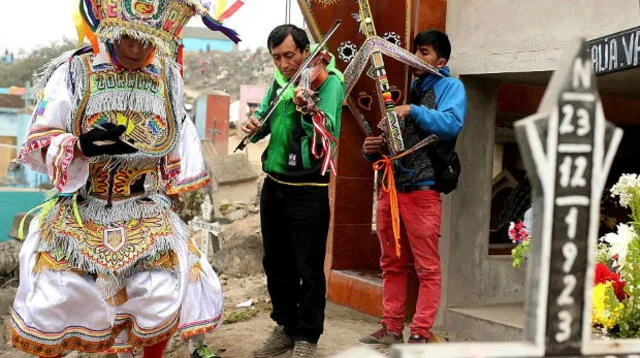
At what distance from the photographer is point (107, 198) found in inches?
168

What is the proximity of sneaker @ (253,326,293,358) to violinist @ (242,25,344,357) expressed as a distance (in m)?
0.24

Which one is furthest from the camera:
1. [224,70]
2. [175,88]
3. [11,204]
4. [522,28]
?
[224,70]

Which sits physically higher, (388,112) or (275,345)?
(388,112)

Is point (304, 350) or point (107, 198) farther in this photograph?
point (304, 350)

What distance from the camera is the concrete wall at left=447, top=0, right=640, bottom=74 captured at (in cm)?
469

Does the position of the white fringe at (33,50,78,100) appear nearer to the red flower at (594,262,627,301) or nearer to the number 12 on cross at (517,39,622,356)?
the red flower at (594,262,627,301)

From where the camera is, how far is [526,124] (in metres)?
1.96

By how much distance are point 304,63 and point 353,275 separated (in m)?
2.39

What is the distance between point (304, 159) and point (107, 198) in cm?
112

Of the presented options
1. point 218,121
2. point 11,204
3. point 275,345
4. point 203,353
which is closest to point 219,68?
point 218,121

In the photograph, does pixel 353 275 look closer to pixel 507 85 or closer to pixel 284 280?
pixel 284 280

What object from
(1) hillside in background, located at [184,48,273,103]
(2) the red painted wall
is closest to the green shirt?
(2) the red painted wall

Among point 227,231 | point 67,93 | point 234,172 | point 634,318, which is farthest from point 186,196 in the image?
point 634,318

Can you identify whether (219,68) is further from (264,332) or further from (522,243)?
(522,243)
